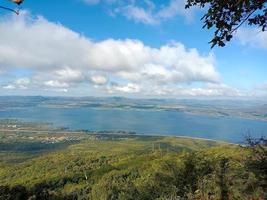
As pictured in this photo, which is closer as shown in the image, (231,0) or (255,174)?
(231,0)

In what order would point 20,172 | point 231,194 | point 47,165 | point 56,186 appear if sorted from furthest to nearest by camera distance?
point 47,165 → point 20,172 → point 56,186 → point 231,194

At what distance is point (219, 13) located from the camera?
9.93 metres

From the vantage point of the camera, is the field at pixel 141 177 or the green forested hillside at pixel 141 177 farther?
the field at pixel 141 177

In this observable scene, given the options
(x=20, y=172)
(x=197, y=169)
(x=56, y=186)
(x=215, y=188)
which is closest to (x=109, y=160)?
(x=20, y=172)

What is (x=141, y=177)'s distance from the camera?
90000 mm

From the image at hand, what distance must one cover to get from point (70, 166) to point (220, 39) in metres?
136

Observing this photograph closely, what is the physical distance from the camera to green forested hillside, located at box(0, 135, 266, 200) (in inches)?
537

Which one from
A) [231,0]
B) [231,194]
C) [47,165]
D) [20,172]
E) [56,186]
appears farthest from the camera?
[47,165]

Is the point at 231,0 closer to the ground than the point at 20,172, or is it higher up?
higher up

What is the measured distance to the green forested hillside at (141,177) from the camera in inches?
537

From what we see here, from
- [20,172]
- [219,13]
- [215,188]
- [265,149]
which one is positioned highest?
[219,13]

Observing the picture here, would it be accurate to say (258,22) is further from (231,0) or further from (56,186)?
(56,186)

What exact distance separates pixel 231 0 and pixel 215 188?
25.5ft

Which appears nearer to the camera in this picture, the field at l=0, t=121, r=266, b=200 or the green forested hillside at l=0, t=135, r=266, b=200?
Answer: the green forested hillside at l=0, t=135, r=266, b=200
